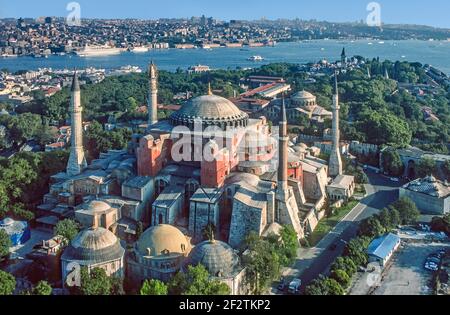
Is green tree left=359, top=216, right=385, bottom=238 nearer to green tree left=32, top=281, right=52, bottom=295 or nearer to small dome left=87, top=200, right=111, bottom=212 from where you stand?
small dome left=87, top=200, right=111, bottom=212

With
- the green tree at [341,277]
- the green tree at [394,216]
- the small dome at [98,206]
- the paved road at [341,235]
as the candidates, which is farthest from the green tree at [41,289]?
the green tree at [394,216]

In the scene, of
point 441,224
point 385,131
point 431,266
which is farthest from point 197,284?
point 385,131

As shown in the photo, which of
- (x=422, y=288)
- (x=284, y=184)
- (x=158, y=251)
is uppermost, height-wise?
(x=284, y=184)

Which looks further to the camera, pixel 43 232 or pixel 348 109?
pixel 348 109

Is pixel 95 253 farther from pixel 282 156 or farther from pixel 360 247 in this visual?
pixel 360 247

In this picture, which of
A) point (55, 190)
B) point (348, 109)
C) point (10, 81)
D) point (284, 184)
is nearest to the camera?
point (284, 184)

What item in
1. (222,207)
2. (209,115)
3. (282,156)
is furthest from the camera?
(209,115)

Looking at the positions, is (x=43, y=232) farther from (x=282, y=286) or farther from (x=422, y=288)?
(x=422, y=288)

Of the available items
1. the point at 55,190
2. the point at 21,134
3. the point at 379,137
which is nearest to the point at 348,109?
the point at 379,137
